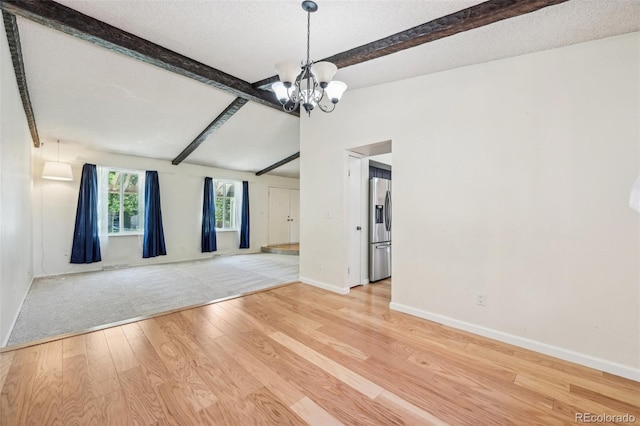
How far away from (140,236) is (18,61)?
4.08 m

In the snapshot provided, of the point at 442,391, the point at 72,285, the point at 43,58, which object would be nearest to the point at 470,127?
the point at 442,391

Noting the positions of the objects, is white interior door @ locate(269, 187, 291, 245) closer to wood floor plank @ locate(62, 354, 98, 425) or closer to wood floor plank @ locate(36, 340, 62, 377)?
wood floor plank @ locate(36, 340, 62, 377)

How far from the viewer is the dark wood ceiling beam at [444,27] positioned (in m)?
1.85

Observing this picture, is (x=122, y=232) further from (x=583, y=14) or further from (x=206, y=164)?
(x=583, y=14)

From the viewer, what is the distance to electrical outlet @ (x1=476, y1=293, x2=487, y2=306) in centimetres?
257

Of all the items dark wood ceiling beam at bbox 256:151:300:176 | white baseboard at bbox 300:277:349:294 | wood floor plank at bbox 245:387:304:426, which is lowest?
wood floor plank at bbox 245:387:304:426

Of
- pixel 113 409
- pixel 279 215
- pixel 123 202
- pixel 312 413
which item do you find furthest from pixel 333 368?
pixel 279 215

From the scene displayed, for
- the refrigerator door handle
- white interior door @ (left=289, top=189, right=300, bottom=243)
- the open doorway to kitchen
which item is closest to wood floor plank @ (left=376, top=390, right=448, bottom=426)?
the open doorway to kitchen

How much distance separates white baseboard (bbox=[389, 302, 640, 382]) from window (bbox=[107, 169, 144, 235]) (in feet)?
20.3

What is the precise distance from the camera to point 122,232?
5.86 m

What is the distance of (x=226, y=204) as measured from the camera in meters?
7.80

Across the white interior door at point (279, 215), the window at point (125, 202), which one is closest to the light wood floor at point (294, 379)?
the window at point (125, 202)

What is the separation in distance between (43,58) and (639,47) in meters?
5.51

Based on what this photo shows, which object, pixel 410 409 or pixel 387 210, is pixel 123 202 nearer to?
pixel 387 210
